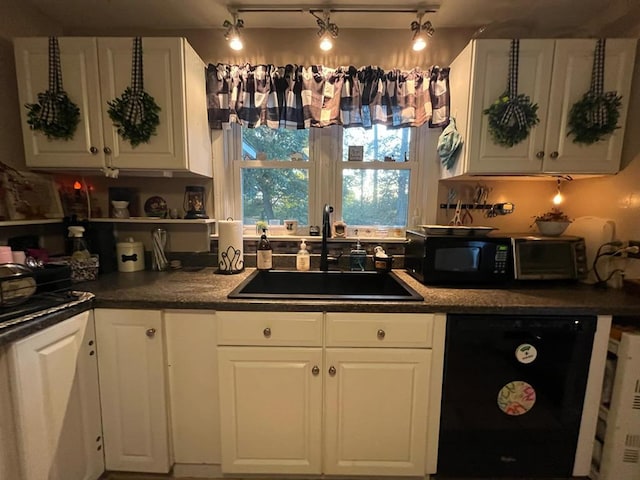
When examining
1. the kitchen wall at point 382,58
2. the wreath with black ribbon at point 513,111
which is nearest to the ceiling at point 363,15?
the kitchen wall at point 382,58

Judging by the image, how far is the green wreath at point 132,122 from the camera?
1453mm

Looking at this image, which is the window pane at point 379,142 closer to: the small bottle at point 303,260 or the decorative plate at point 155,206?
the small bottle at point 303,260

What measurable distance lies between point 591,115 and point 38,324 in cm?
257

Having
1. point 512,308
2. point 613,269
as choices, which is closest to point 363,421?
point 512,308

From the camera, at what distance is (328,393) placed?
4.22ft

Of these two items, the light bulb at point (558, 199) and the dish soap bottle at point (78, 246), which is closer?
the dish soap bottle at point (78, 246)

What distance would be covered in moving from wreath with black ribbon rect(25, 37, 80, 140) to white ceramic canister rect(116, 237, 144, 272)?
66cm

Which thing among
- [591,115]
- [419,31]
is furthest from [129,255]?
[591,115]

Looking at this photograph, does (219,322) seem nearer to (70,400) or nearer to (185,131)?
(70,400)

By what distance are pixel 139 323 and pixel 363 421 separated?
1108 mm

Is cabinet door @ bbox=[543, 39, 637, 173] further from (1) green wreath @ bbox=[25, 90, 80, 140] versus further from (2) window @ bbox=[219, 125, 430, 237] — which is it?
(1) green wreath @ bbox=[25, 90, 80, 140]

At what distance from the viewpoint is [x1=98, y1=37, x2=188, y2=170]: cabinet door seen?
1442 millimetres

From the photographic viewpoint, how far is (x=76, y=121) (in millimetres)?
1477

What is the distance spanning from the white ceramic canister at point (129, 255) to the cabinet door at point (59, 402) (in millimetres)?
555
